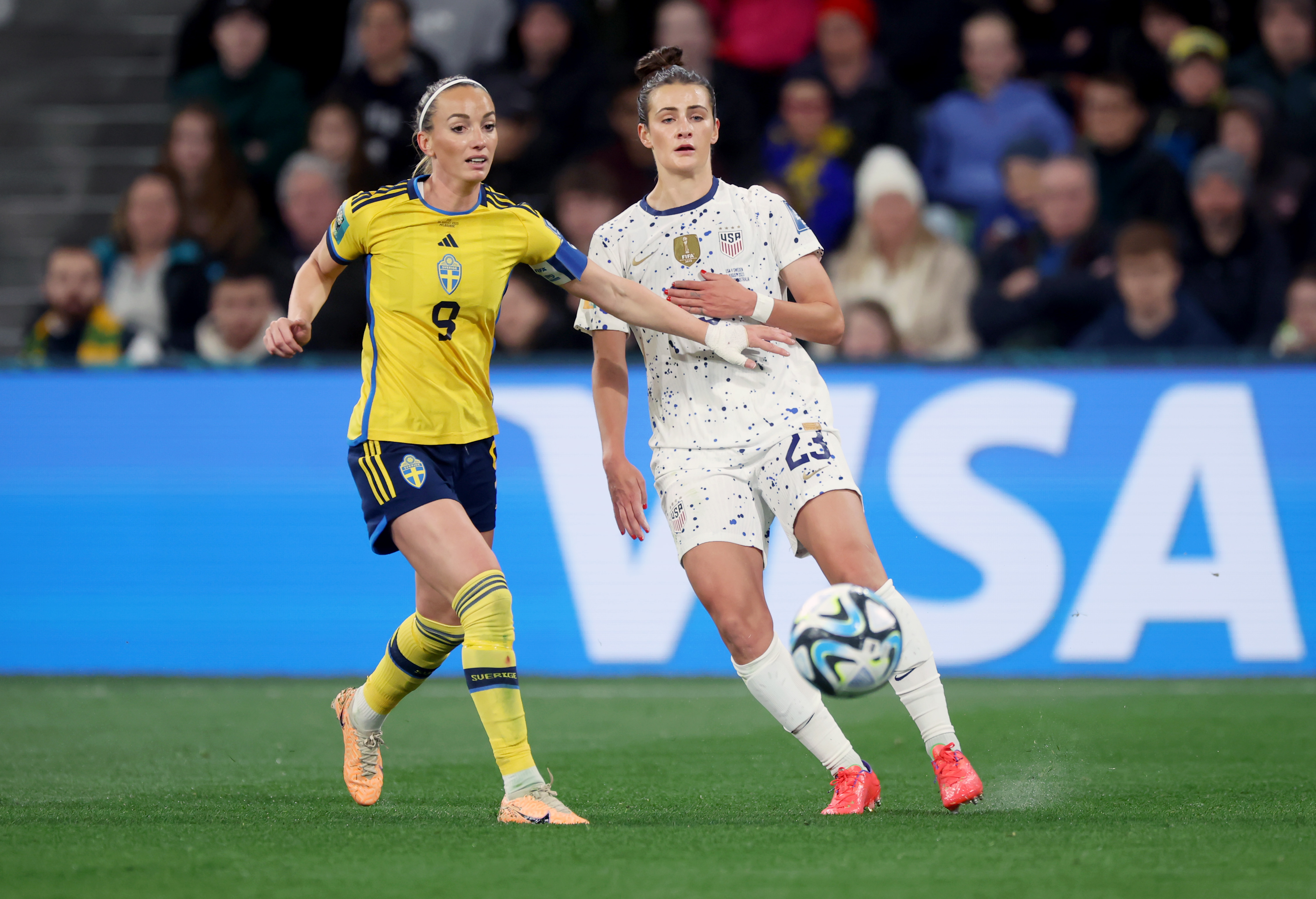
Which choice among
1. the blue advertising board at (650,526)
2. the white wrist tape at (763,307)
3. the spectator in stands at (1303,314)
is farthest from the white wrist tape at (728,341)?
the spectator in stands at (1303,314)

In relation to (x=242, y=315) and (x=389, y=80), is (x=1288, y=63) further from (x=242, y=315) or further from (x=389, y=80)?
(x=242, y=315)

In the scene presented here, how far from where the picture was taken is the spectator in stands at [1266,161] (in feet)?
36.5

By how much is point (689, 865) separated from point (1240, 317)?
24.2ft

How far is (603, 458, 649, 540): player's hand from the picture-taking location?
225 inches

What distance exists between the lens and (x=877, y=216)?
1089 centimetres

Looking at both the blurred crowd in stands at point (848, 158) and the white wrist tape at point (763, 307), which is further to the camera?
the blurred crowd in stands at point (848, 158)

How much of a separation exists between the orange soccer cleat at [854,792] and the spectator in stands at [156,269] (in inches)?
284

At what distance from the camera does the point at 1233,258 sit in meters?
10.7

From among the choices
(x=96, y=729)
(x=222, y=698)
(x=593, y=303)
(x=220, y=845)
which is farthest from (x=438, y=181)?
(x=222, y=698)

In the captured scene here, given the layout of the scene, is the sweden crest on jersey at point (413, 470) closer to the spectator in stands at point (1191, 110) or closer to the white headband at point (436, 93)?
the white headband at point (436, 93)

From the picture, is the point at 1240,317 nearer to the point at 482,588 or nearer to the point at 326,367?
the point at 326,367

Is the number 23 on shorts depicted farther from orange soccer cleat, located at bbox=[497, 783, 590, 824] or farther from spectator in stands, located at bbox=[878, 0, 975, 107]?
spectator in stands, located at bbox=[878, 0, 975, 107]

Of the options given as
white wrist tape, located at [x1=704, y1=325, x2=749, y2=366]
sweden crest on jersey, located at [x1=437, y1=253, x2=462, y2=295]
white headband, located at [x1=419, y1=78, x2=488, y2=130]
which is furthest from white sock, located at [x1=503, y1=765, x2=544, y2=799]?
white headband, located at [x1=419, y1=78, x2=488, y2=130]

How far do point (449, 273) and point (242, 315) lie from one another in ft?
18.8
